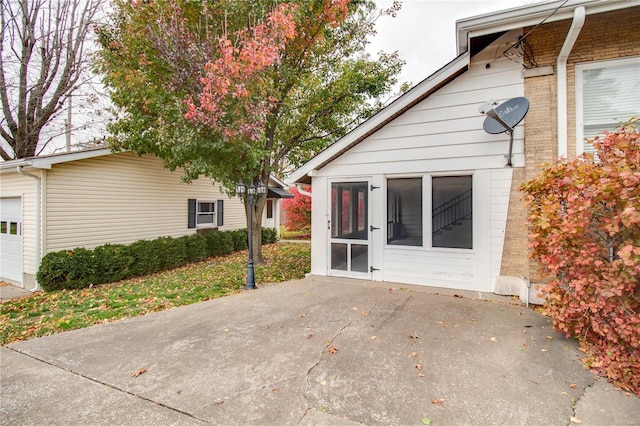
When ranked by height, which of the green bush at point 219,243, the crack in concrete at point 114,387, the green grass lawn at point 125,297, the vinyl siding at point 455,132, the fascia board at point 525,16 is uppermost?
the fascia board at point 525,16

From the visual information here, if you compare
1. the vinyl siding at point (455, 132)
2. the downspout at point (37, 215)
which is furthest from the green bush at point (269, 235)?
the vinyl siding at point (455, 132)

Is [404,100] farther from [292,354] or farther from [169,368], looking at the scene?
[169,368]

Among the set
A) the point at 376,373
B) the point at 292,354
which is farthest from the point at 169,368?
the point at 376,373

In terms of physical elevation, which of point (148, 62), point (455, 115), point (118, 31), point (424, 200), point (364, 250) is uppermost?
point (118, 31)

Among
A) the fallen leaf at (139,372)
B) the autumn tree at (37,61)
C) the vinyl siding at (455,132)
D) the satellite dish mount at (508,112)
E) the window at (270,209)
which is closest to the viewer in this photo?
the fallen leaf at (139,372)

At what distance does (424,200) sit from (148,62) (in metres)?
7.23

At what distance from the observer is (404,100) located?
570 cm

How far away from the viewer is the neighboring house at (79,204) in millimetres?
7684

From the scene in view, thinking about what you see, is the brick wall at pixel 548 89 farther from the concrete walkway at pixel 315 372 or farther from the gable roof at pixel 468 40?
the concrete walkway at pixel 315 372

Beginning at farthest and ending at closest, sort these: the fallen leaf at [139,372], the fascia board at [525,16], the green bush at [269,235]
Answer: the green bush at [269,235] < the fascia board at [525,16] < the fallen leaf at [139,372]

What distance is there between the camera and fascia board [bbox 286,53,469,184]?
532cm

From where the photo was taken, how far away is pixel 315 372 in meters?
2.94

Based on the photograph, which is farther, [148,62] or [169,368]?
[148,62]

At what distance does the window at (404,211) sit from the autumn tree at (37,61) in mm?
11671
